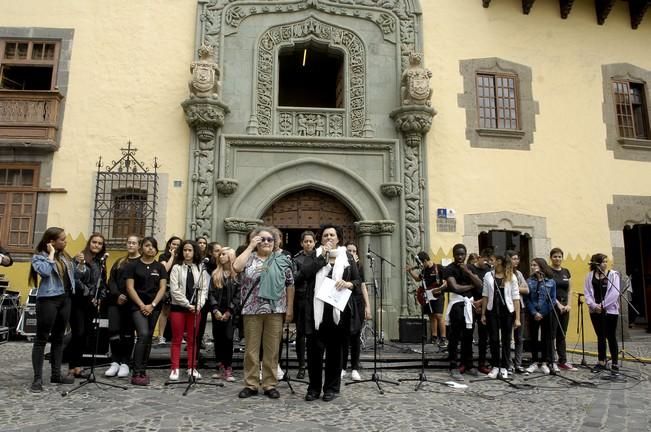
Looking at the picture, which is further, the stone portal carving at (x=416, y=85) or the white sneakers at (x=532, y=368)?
the stone portal carving at (x=416, y=85)

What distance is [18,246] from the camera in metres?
11.4

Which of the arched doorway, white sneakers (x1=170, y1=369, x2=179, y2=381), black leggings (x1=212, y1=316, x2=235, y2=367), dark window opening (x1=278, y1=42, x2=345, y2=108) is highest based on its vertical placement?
dark window opening (x1=278, y1=42, x2=345, y2=108)

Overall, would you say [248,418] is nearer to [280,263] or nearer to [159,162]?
[280,263]

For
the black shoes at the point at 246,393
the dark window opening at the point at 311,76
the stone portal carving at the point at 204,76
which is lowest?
the black shoes at the point at 246,393

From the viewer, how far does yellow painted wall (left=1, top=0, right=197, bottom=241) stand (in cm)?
1173

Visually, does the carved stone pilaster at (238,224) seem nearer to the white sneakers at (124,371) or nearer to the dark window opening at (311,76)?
the dark window opening at (311,76)

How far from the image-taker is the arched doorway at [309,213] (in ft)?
40.1

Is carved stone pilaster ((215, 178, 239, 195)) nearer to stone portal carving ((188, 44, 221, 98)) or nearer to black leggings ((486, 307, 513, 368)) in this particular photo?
stone portal carving ((188, 44, 221, 98))

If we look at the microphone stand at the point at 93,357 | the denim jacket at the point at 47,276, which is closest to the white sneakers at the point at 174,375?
the microphone stand at the point at 93,357

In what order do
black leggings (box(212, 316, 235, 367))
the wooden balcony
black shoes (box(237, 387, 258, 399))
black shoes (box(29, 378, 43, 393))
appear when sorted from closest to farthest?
1. black shoes (box(237, 387, 258, 399))
2. black shoes (box(29, 378, 43, 393))
3. black leggings (box(212, 316, 235, 367))
4. the wooden balcony

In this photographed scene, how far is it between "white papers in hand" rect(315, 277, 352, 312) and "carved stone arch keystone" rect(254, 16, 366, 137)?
7126 mm

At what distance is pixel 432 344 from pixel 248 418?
19.3 ft

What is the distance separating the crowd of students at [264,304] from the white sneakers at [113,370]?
0.01 meters

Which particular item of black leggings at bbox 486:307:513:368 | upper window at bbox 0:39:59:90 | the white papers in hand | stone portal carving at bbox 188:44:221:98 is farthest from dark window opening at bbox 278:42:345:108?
the white papers in hand
